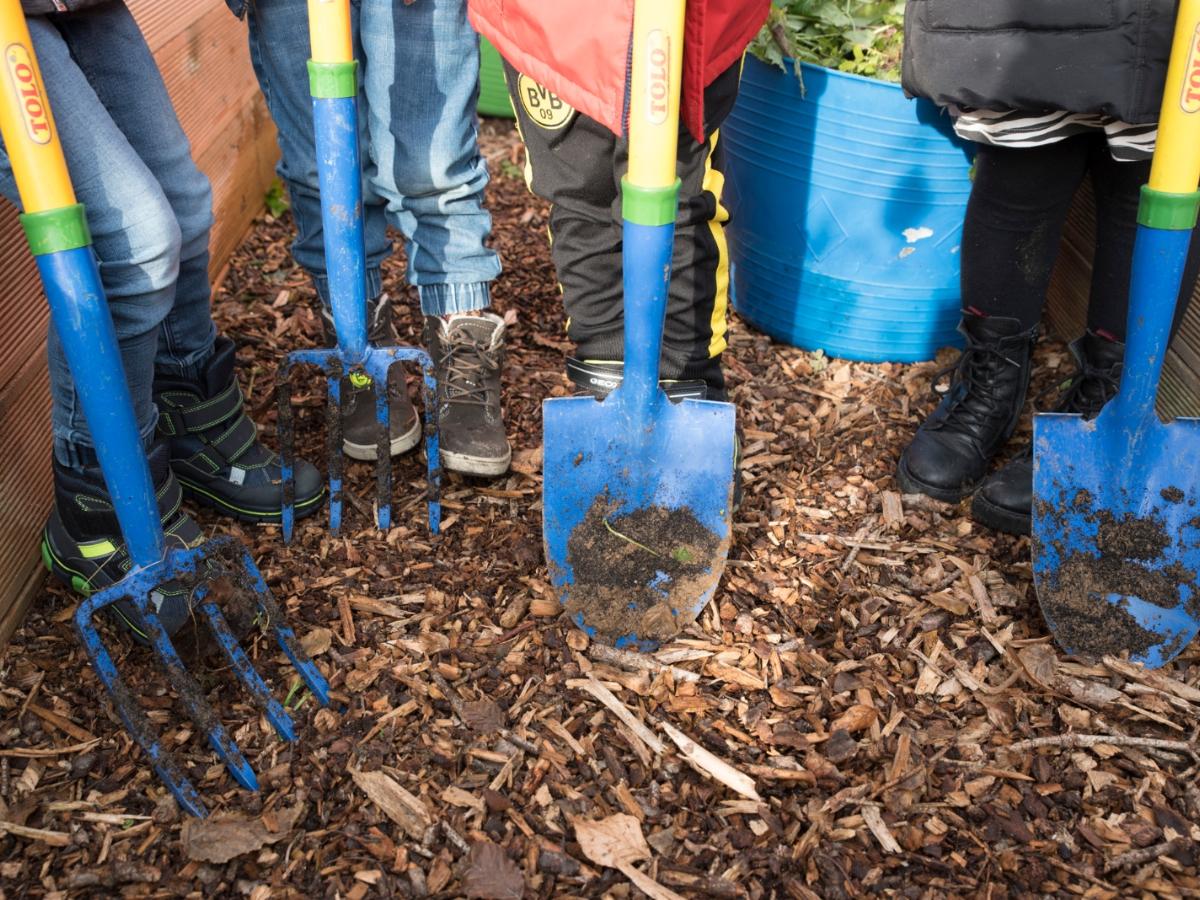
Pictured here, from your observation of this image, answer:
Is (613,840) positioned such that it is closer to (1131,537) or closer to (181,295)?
(1131,537)

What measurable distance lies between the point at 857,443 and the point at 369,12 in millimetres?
1447

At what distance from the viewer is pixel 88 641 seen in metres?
1.59

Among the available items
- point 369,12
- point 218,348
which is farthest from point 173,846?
point 369,12

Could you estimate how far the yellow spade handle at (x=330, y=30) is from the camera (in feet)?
6.07

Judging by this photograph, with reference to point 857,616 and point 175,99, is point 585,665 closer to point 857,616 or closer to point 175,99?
point 857,616

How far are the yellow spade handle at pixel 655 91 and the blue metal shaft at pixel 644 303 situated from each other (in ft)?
0.29

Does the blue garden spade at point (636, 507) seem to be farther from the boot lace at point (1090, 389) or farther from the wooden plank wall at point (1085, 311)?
the wooden plank wall at point (1085, 311)

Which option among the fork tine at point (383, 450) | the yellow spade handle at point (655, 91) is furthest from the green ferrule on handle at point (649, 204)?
the fork tine at point (383, 450)

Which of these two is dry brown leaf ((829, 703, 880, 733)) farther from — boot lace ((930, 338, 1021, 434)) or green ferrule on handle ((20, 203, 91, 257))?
green ferrule on handle ((20, 203, 91, 257))

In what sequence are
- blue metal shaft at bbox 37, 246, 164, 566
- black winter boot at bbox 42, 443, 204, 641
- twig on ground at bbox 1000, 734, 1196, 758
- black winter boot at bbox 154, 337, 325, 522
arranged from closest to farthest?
blue metal shaft at bbox 37, 246, 164, 566
twig on ground at bbox 1000, 734, 1196, 758
black winter boot at bbox 42, 443, 204, 641
black winter boot at bbox 154, 337, 325, 522

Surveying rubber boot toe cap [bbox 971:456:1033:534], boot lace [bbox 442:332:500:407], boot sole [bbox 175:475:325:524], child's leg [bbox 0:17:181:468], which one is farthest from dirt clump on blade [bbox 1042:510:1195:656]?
child's leg [bbox 0:17:181:468]

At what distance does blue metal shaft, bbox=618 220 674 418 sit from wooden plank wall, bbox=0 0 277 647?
119 cm

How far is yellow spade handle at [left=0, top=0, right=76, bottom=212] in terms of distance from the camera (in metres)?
1.38

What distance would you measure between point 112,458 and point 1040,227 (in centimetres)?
180
